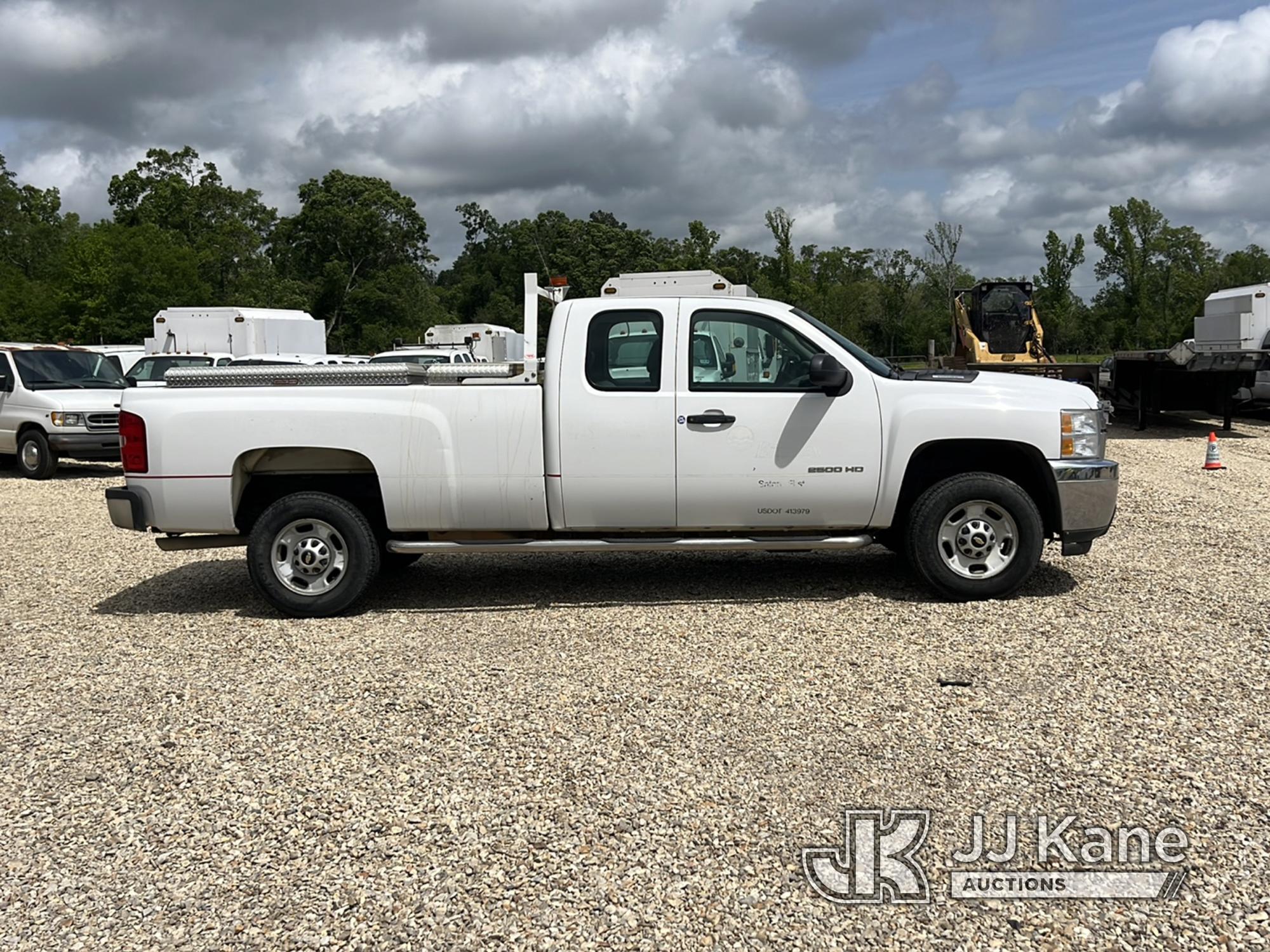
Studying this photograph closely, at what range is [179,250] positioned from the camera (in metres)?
47.7

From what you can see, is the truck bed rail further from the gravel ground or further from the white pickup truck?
the gravel ground

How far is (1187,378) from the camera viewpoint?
17.6 meters

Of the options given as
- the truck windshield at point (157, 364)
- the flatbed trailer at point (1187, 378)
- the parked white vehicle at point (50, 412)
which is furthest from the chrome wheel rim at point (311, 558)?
the flatbed trailer at point (1187, 378)

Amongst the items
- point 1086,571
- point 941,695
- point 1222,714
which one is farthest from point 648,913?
point 1086,571

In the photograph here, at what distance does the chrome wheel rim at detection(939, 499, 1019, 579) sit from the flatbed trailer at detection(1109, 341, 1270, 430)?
11377 mm

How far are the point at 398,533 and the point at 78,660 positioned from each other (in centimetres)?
208

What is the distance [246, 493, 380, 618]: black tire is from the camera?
657 cm

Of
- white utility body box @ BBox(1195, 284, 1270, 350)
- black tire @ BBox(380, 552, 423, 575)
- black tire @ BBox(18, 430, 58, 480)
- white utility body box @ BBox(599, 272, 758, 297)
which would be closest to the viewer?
black tire @ BBox(380, 552, 423, 575)

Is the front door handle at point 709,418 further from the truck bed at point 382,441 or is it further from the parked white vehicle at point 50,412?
the parked white vehicle at point 50,412

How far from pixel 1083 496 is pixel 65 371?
15.1 m

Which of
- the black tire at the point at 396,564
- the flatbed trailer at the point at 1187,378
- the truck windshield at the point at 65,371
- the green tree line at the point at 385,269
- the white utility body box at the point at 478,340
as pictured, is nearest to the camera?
the black tire at the point at 396,564

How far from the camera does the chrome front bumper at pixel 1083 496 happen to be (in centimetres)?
650

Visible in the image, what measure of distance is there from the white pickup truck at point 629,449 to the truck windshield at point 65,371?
418 inches

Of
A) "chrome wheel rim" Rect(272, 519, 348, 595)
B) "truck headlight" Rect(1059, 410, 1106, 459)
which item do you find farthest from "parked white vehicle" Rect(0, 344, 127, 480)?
"truck headlight" Rect(1059, 410, 1106, 459)
